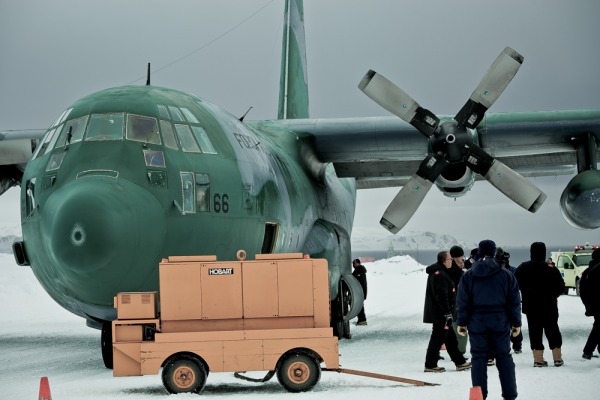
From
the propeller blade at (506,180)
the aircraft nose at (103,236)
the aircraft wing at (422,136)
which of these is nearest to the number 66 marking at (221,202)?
the aircraft nose at (103,236)

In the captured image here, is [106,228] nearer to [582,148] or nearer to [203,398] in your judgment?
[203,398]

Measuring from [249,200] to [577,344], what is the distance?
20.7ft

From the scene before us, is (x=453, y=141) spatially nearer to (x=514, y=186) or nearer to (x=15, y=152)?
(x=514, y=186)

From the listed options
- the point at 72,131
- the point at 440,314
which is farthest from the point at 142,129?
the point at 440,314

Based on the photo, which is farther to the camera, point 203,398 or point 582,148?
point 582,148

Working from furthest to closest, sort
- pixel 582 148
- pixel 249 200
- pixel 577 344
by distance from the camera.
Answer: pixel 582 148 < pixel 577 344 < pixel 249 200

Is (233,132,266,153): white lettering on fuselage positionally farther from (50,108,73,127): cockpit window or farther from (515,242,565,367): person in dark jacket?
(515,242,565,367): person in dark jacket

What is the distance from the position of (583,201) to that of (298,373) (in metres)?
8.34

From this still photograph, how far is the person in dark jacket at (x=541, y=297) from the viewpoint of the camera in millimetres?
11859

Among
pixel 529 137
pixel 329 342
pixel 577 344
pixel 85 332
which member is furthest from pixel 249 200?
pixel 85 332

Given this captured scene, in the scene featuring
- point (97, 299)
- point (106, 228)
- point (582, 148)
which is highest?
point (582, 148)

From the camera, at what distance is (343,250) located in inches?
715

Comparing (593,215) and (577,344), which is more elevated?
(593,215)

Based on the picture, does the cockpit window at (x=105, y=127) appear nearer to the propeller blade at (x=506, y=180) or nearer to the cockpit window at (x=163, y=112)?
the cockpit window at (x=163, y=112)
